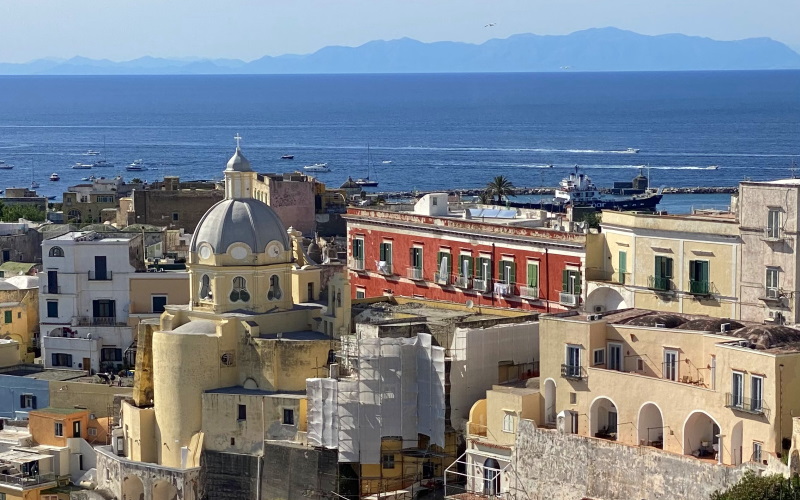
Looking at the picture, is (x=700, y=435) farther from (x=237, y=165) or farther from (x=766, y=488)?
(x=237, y=165)

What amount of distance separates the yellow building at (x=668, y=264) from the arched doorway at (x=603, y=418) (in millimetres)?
7579

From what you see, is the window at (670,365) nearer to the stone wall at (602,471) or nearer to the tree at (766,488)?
the stone wall at (602,471)

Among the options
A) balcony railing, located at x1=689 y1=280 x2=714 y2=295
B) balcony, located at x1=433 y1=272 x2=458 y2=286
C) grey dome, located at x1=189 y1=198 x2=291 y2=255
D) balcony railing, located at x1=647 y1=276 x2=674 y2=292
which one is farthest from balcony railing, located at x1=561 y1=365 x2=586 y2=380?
balcony, located at x1=433 y1=272 x2=458 y2=286

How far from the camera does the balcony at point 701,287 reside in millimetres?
52219

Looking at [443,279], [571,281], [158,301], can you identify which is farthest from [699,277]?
[158,301]

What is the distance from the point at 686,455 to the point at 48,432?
23242mm

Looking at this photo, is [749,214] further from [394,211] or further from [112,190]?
[112,190]

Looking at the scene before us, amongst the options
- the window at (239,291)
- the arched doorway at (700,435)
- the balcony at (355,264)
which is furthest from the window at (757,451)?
the balcony at (355,264)

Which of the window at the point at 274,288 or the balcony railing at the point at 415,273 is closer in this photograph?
the window at the point at 274,288

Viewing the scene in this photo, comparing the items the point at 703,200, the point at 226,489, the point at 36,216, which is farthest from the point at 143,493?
the point at 703,200

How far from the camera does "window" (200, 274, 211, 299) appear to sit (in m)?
53.7

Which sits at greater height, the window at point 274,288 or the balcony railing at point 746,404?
the window at point 274,288

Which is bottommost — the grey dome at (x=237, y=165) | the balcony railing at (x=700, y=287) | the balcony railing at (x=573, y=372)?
the balcony railing at (x=573, y=372)

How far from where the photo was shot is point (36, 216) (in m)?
103
